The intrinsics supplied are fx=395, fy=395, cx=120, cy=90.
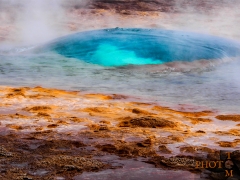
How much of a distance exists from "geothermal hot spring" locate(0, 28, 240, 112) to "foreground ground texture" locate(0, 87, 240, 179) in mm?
826

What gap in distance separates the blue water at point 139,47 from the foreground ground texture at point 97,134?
3.10 meters

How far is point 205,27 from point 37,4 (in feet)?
23.5

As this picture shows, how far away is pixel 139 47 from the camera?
29.6 ft

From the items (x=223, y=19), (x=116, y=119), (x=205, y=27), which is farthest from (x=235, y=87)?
(x=223, y=19)

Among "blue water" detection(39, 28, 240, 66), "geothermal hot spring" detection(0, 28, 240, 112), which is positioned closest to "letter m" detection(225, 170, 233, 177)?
"geothermal hot spring" detection(0, 28, 240, 112)

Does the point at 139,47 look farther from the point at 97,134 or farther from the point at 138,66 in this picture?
the point at 97,134

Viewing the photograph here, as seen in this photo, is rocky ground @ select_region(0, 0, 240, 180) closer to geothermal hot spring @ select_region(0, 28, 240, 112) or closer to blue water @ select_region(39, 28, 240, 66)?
geothermal hot spring @ select_region(0, 28, 240, 112)

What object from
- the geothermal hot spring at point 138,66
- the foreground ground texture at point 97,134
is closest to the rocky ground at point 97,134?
the foreground ground texture at point 97,134

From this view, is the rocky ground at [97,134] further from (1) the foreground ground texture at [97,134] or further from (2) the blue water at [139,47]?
(2) the blue water at [139,47]

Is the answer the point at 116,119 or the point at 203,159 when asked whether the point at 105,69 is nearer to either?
the point at 116,119

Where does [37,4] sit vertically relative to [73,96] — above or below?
above

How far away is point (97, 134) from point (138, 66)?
15.0ft

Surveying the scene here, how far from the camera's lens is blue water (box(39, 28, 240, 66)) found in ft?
28.6

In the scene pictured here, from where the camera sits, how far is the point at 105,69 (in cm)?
820
